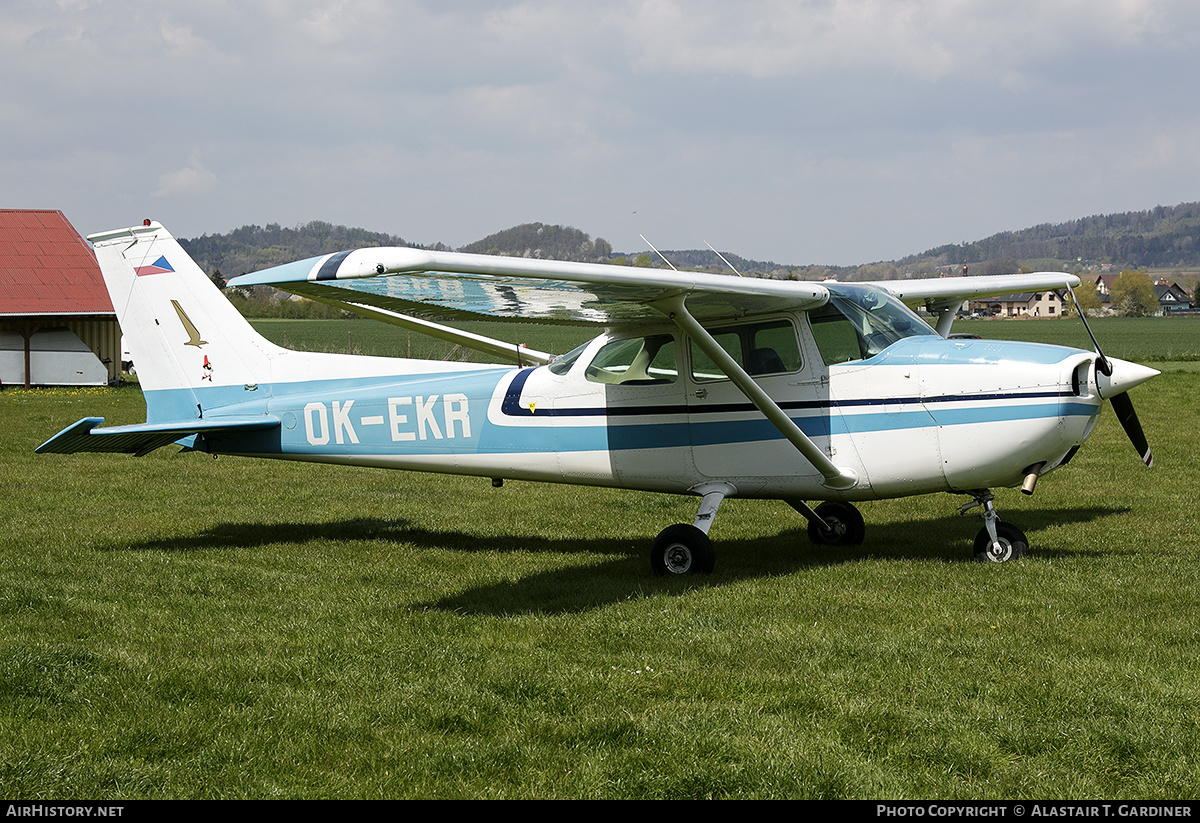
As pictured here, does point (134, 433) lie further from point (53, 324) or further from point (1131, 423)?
point (53, 324)

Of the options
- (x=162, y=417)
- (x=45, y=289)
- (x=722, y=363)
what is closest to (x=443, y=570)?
(x=722, y=363)

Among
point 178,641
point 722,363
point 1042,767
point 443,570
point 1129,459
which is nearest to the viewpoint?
point 1042,767

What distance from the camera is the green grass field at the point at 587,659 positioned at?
4289mm

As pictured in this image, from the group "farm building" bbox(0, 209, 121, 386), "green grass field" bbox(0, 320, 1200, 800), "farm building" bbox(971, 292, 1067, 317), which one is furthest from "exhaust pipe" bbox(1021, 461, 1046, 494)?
"farm building" bbox(971, 292, 1067, 317)

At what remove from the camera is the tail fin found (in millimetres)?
10008

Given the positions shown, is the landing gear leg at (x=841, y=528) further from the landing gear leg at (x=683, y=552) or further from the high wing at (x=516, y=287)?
the high wing at (x=516, y=287)

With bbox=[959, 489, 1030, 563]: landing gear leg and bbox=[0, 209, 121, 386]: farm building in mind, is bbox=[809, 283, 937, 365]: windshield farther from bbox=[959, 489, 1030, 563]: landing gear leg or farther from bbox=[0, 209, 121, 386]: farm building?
bbox=[0, 209, 121, 386]: farm building

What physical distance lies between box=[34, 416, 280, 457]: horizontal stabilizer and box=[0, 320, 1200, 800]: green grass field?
939 mm

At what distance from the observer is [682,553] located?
27.0 ft

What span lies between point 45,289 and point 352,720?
97.6 ft

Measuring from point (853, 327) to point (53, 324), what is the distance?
92.1 ft

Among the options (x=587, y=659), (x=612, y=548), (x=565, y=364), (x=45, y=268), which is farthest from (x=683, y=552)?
(x=45, y=268)
